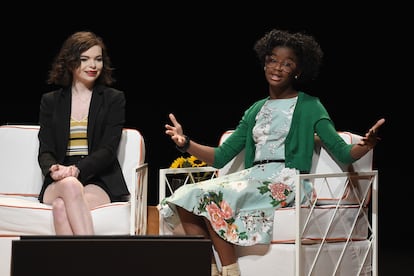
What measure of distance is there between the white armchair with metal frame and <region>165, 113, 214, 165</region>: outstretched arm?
9.1 inches

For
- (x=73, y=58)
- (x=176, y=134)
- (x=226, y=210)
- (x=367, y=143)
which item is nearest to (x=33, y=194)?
(x=73, y=58)

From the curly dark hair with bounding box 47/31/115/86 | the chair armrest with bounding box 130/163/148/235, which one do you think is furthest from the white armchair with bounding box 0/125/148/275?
the curly dark hair with bounding box 47/31/115/86

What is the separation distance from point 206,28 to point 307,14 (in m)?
0.69

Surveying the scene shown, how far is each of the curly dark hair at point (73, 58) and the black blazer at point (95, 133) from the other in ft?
0.21

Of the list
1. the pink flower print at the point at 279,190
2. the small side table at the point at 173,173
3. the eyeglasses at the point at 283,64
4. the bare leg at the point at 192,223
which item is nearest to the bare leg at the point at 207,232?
the bare leg at the point at 192,223

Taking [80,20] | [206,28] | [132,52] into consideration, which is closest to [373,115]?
[206,28]

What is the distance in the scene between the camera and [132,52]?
5547 mm

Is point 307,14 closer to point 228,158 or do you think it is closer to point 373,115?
point 373,115

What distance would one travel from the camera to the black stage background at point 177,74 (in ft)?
17.8

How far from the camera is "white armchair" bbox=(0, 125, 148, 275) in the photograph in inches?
159

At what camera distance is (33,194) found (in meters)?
4.54

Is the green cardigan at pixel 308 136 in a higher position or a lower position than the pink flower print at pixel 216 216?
higher

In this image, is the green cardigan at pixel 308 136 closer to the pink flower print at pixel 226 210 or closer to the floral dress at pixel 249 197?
the floral dress at pixel 249 197

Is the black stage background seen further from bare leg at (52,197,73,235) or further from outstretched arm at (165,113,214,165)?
bare leg at (52,197,73,235)
